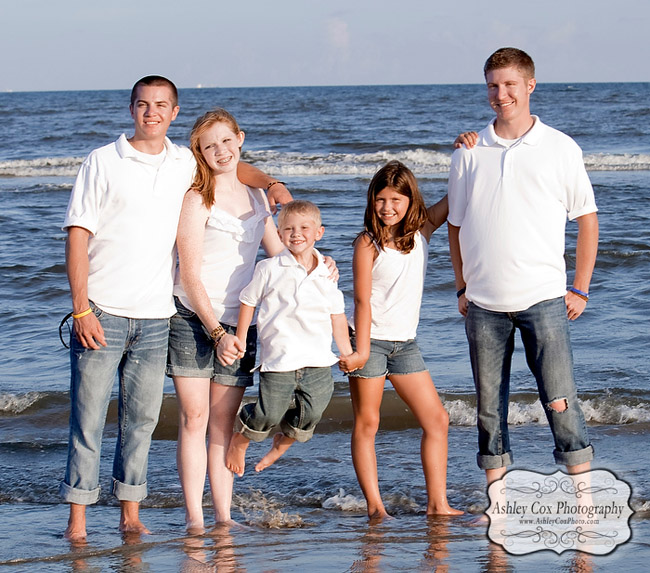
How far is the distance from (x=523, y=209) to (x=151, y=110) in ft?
5.16

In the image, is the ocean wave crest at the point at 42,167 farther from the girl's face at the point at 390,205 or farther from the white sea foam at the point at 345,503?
the girl's face at the point at 390,205

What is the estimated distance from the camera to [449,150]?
23.0 m

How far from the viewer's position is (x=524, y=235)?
11.3 feet

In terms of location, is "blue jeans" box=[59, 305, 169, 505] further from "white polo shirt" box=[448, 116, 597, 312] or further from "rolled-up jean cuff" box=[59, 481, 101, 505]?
"white polo shirt" box=[448, 116, 597, 312]

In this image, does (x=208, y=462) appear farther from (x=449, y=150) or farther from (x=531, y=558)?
(x=449, y=150)

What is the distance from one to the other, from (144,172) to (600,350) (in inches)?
177

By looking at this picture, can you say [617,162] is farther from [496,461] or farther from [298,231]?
[298,231]

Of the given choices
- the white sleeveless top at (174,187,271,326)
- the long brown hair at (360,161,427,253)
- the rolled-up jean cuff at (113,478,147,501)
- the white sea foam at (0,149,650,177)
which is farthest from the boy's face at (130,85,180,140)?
the white sea foam at (0,149,650,177)

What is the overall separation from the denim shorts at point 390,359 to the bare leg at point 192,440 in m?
0.68

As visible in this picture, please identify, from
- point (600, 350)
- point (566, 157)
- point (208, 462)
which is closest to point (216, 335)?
point (208, 462)

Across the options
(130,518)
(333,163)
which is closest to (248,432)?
(130,518)

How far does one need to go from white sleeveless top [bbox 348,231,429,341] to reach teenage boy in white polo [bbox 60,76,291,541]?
2.95 ft

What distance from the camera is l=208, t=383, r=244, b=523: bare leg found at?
3.71 metres

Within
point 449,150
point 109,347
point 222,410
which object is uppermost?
point 449,150
